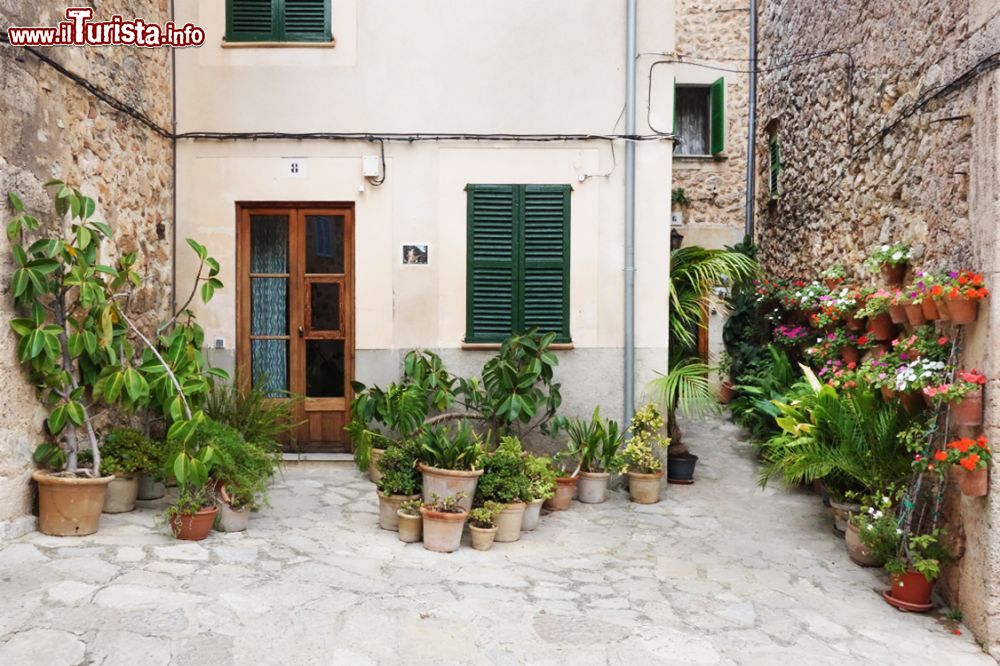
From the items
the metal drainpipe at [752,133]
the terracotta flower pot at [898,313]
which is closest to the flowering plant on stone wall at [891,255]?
the terracotta flower pot at [898,313]

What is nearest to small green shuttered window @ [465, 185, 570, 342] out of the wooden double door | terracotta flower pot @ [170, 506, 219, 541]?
the wooden double door

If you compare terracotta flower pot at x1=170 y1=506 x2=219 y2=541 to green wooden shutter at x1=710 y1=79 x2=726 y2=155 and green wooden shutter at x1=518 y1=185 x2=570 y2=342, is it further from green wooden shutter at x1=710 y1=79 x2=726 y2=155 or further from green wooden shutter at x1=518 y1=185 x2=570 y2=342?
green wooden shutter at x1=710 y1=79 x2=726 y2=155

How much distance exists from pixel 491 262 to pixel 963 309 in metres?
3.48

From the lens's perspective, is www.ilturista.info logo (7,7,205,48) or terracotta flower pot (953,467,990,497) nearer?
terracotta flower pot (953,467,990,497)

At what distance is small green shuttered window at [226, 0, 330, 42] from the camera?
20.7ft

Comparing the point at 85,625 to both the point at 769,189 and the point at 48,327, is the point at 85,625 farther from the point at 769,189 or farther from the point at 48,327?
the point at 769,189

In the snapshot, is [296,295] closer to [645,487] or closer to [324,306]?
[324,306]

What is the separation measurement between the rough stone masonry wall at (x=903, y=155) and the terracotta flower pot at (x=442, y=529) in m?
2.80

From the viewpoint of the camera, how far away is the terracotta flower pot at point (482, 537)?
4.82m

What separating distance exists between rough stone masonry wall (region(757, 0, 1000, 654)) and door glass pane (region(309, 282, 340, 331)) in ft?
14.0

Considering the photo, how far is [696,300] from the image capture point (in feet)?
22.2

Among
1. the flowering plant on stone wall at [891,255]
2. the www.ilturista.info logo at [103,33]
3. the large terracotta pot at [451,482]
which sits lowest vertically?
the large terracotta pot at [451,482]

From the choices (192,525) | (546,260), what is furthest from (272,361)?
(546,260)

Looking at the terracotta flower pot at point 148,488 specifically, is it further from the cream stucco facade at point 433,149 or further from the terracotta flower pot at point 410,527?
the terracotta flower pot at point 410,527
